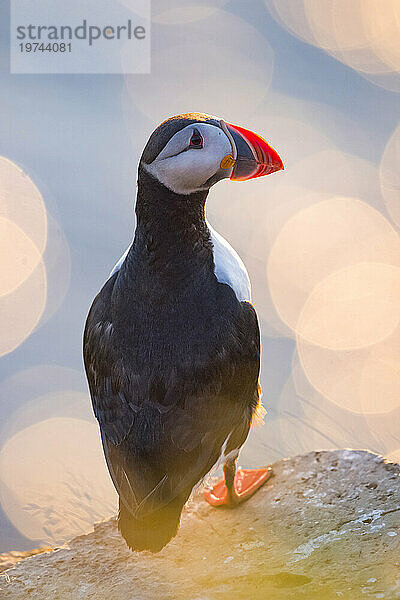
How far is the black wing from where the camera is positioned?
2.78 meters

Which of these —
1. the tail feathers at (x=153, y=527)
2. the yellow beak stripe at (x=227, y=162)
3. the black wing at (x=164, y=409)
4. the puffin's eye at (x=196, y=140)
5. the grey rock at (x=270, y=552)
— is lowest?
the grey rock at (x=270, y=552)

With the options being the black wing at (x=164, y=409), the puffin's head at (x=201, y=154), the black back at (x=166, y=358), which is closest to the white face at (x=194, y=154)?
the puffin's head at (x=201, y=154)

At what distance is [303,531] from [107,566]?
3.47ft

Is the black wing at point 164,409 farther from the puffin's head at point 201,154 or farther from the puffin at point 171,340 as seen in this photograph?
the puffin's head at point 201,154

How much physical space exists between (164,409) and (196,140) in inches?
47.4

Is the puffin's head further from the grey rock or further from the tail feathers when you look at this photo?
the grey rock

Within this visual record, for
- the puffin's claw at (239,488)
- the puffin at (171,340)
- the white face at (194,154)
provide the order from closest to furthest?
the white face at (194,154) → the puffin at (171,340) → the puffin's claw at (239,488)

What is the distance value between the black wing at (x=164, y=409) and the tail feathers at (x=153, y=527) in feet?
0.17

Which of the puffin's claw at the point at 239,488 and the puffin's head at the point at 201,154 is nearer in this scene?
the puffin's head at the point at 201,154

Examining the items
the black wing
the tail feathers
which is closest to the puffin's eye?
the black wing

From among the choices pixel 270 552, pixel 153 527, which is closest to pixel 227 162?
pixel 153 527

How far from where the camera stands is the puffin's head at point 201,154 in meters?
2.61

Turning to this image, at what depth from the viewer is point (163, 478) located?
110 inches

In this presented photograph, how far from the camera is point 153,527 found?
281cm
